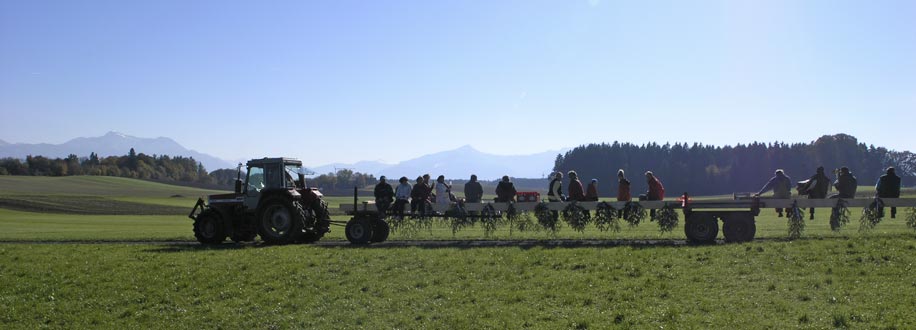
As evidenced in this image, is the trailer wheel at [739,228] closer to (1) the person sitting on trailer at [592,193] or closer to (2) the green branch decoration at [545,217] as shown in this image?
(1) the person sitting on trailer at [592,193]

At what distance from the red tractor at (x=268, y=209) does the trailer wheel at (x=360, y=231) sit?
1324 millimetres

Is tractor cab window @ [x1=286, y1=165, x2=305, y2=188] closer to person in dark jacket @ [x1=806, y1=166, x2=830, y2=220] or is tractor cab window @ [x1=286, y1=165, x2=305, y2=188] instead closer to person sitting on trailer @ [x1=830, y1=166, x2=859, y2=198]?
person in dark jacket @ [x1=806, y1=166, x2=830, y2=220]

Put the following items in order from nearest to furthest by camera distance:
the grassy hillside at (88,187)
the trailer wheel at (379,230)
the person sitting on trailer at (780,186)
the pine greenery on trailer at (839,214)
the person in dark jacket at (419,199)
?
the pine greenery on trailer at (839,214) < the person sitting on trailer at (780,186) < the trailer wheel at (379,230) < the person in dark jacket at (419,199) < the grassy hillside at (88,187)

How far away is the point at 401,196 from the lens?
22.8 metres

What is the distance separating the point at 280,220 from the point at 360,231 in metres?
2.43

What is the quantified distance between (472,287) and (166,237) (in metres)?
17.2

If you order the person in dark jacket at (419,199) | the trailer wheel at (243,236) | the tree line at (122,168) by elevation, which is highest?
the tree line at (122,168)

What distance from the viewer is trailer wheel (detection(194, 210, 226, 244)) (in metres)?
22.7

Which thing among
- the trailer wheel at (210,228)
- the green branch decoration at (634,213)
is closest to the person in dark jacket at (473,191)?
the green branch decoration at (634,213)

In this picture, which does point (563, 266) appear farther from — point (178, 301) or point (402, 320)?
point (178, 301)

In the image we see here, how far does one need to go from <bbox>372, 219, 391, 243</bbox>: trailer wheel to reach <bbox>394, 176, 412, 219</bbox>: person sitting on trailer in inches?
20.5

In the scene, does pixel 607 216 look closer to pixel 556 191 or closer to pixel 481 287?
pixel 556 191

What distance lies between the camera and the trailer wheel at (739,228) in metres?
18.5

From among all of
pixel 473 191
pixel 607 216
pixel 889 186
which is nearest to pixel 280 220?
pixel 473 191
